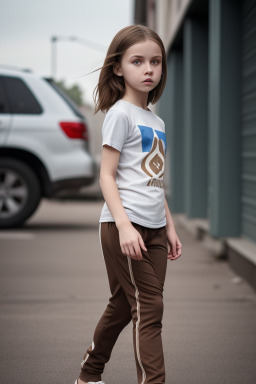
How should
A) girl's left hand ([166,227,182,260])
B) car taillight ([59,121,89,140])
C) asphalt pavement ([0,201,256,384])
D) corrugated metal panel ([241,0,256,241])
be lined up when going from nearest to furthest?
girl's left hand ([166,227,182,260])
asphalt pavement ([0,201,256,384])
corrugated metal panel ([241,0,256,241])
car taillight ([59,121,89,140])

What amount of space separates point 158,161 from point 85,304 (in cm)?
258

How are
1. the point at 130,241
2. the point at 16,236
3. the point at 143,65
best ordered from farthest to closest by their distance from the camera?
the point at 16,236
the point at 143,65
the point at 130,241

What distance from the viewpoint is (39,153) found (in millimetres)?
10242

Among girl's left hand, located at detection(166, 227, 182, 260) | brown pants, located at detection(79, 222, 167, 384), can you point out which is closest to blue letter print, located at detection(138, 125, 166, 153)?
brown pants, located at detection(79, 222, 167, 384)

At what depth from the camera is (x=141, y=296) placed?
315 centimetres

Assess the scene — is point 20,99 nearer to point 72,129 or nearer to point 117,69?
point 72,129

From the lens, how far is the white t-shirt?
318cm

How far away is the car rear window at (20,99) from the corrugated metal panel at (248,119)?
3.68 m

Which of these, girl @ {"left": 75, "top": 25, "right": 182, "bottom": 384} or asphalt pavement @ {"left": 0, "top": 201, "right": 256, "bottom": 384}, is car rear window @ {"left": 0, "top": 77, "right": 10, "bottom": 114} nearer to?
asphalt pavement @ {"left": 0, "top": 201, "right": 256, "bottom": 384}

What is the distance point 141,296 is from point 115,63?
3.35ft

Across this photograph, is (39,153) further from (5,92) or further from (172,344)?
(172,344)

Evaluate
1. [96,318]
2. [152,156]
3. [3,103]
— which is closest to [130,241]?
[152,156]

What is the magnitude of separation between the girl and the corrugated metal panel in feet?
12.5

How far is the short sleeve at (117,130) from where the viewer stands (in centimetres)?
317
